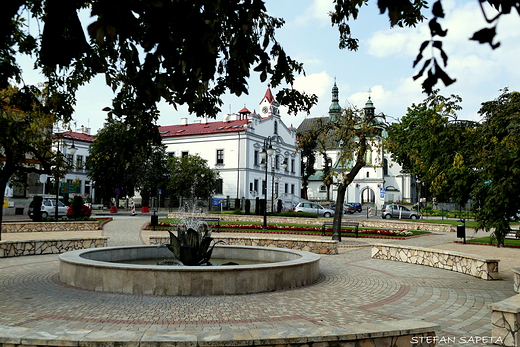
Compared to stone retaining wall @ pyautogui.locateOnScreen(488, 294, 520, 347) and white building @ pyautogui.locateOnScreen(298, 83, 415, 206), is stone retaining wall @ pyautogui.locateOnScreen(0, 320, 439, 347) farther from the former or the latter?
white building @ pyautogui.locateOnScreen(298, 83, 415, 206)

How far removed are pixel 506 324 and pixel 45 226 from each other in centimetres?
2279

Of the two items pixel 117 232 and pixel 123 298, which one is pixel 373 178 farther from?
pixel 123 298

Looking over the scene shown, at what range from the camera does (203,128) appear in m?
63.8

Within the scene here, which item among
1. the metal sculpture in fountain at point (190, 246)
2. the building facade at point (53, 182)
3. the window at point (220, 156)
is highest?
the window at point (220, 156)

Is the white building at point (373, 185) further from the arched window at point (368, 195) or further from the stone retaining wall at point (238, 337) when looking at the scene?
the stone retaining wall at point (238, 337)

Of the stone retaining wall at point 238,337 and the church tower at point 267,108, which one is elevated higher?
the church tower at point 267,108

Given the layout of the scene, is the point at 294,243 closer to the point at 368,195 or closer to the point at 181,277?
the point at 181,277

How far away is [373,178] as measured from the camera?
80.9 m

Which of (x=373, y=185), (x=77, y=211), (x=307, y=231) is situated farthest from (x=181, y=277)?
(x=373, y=185)

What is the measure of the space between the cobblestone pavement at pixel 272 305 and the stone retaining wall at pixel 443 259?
35 centimetres

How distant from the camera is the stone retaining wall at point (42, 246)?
1341cm

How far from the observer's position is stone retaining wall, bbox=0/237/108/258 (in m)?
13.4
